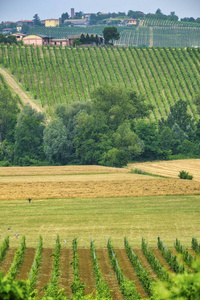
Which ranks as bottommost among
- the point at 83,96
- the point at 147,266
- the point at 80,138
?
the point at 147,266

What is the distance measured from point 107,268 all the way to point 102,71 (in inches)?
4042

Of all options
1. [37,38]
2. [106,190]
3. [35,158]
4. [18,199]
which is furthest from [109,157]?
[37,38]

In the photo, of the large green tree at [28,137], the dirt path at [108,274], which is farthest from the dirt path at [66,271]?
the large green tree at [28,137]

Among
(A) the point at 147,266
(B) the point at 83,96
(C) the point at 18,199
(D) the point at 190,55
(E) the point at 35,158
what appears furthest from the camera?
(D) the point at 190,55

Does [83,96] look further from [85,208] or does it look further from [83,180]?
[85,208]

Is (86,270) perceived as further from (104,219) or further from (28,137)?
(28,137)

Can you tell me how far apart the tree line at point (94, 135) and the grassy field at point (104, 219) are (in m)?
29.0

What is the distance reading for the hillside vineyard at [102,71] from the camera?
4719 inches

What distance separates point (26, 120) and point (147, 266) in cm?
5986

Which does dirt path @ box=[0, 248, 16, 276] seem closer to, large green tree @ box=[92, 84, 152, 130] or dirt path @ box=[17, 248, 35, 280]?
dirt path @ box=[17, 248, 35, 280]

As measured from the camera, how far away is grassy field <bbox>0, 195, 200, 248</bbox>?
3778 cm

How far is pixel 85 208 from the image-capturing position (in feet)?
155

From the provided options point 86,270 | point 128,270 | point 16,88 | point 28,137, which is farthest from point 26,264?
point 16,88

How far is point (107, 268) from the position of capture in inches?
1182
